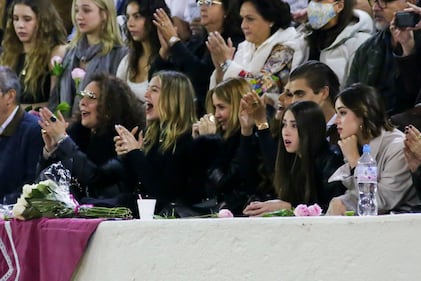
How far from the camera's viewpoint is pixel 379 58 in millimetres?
8000

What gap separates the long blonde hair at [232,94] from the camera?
8.16 meters

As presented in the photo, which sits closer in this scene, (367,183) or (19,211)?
(19,211)

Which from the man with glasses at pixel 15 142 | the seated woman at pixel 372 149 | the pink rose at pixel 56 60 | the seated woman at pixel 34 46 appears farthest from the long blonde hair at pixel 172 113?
the seated woman at pixel 34 46

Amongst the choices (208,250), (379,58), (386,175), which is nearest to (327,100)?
(379,58)

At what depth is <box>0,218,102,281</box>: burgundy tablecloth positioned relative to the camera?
19.2 feet

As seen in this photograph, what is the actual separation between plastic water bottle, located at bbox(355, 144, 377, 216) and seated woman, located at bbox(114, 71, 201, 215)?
1.80 metres

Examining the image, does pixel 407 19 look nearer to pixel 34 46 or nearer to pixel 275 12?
pixel 275 12

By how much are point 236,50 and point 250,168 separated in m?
1.66

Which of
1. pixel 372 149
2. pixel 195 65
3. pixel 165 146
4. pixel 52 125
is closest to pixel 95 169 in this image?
pixel 52 125

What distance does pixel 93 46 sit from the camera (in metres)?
10.3

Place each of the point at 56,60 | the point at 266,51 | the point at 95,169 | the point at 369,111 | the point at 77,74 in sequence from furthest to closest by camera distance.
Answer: the point at 56,60 < the point at 77,74 < the point at 95,169 < the point at 266,51 < the point at 369,111

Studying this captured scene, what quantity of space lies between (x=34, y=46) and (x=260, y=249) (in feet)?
20.2

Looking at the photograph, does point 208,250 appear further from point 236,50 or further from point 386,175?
point 236,50

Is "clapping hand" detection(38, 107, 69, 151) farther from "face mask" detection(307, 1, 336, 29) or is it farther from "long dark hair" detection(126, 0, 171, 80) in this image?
"face mask" detection(307, 1, 336, 29)
